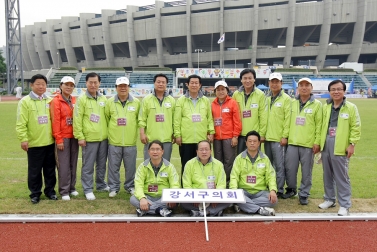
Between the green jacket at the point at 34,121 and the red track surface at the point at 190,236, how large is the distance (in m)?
1.44

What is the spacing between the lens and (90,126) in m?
5.50

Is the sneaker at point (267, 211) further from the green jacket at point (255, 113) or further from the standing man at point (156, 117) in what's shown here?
the standing man at point (156, 117)

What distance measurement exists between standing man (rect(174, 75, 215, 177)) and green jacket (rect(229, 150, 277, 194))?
2.69ft

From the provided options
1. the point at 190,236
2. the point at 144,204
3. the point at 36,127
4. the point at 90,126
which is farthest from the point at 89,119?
the point at 190,236

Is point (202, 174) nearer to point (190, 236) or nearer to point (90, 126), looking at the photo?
point (190, 236)

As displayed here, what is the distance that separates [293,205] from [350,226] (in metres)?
1.03

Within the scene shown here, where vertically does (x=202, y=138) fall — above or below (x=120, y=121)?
below

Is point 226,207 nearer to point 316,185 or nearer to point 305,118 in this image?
point 305,118

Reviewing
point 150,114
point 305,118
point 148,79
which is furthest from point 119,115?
point 148,79

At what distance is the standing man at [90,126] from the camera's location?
17.8 feet

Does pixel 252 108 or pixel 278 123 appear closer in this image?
pixel 278 123

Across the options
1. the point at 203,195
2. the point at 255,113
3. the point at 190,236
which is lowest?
the point at 190,236

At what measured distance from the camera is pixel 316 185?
21.5ft

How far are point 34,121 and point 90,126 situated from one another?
88cm
